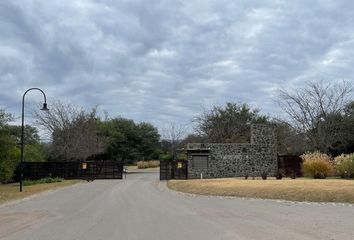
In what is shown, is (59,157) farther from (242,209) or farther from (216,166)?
(242,209)

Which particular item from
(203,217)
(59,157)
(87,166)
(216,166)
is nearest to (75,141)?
(59,157)

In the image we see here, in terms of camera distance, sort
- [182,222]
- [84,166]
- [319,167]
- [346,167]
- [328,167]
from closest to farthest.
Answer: [182,222] → [346,167] → [328,167] → [319,167] → [84,166]

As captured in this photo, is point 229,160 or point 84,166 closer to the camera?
point 229,160

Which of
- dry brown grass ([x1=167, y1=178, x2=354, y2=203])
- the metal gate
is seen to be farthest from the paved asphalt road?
the metal gate

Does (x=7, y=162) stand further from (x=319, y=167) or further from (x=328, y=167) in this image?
(x=328, y=167)

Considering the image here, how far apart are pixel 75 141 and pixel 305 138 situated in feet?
94.2

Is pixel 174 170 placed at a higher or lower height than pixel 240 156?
lower

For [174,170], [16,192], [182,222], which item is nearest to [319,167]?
[174,170]

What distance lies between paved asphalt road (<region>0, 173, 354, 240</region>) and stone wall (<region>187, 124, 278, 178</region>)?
1053 inches

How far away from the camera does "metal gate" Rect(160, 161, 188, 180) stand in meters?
47.7

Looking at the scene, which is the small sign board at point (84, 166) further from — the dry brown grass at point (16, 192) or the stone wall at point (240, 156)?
the dry brown grass at point (16, 192)

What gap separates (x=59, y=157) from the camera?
63469 mm

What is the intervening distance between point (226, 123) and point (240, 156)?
2537cm

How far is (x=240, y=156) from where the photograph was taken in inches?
1925
